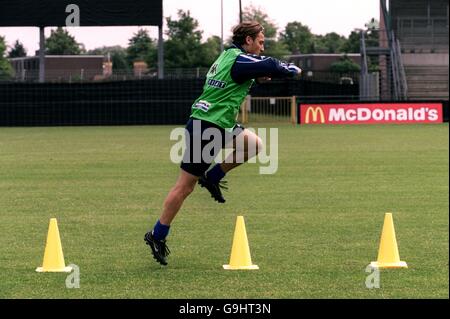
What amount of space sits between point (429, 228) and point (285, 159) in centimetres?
1050

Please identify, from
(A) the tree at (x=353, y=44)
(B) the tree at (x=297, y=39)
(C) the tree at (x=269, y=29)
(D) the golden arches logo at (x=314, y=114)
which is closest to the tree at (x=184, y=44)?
(C) the tree at (x=269, y=29)

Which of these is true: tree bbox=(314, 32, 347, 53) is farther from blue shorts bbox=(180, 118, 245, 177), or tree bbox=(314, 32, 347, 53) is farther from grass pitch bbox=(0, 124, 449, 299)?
blue shorts bbox=(180, 118, 245, 177)

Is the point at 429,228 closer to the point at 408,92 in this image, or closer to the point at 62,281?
the point at 62,281

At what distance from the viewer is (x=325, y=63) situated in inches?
5113

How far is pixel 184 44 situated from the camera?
88000 millimetres

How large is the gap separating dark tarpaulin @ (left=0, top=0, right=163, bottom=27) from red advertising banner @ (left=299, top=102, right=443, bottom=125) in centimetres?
881

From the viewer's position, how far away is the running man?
7.98 metres

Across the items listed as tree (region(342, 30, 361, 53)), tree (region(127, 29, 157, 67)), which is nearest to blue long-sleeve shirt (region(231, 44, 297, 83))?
tree (region(127, 29, 157, 67))

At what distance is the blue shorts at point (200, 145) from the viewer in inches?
314

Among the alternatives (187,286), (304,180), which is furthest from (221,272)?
(304,180)

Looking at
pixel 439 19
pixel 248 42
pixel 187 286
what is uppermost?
pixel 439 19

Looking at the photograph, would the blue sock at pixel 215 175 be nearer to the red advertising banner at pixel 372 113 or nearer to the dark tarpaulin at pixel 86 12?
the red advertising banner at pixel 372 113

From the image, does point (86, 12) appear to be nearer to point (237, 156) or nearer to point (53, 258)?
point (237, 156)

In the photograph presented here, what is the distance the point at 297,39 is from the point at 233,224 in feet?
436
